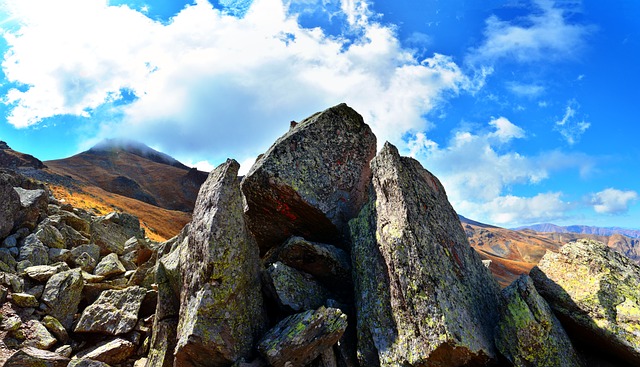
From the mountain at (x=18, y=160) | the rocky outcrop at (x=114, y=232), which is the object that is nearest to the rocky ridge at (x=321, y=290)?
the rocky outcrop at (x=114, y=232)

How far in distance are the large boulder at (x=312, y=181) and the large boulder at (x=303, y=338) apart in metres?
4.83

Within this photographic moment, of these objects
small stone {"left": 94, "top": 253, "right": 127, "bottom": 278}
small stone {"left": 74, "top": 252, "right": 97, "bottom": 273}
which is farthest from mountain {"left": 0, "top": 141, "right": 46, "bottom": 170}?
small stone {"left": 94, "top": 253, "right": 127, "bottom": 278}

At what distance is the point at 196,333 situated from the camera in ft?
34.5

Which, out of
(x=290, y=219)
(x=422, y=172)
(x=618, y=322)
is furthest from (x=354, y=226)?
(x=618, y=322)

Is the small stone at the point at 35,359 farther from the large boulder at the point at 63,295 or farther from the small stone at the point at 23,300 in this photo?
the small stone at the point at 23,300

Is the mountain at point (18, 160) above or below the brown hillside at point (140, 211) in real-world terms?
above

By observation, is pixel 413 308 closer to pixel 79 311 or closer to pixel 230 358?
pixel 230 358

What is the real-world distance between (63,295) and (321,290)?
1030cm

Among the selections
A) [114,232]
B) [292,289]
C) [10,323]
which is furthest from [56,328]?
[114,232]

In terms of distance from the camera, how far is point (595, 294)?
35.2ft

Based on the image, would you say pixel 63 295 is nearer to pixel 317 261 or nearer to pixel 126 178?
pixel 317 261

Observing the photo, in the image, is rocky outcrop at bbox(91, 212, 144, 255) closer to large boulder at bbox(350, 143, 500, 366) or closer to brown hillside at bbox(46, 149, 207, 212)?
large boulder at bbox(350, 143, 500, 366)

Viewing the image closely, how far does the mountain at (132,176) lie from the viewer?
118812mm

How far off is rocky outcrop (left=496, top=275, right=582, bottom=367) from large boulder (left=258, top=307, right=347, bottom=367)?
474 centimetres
